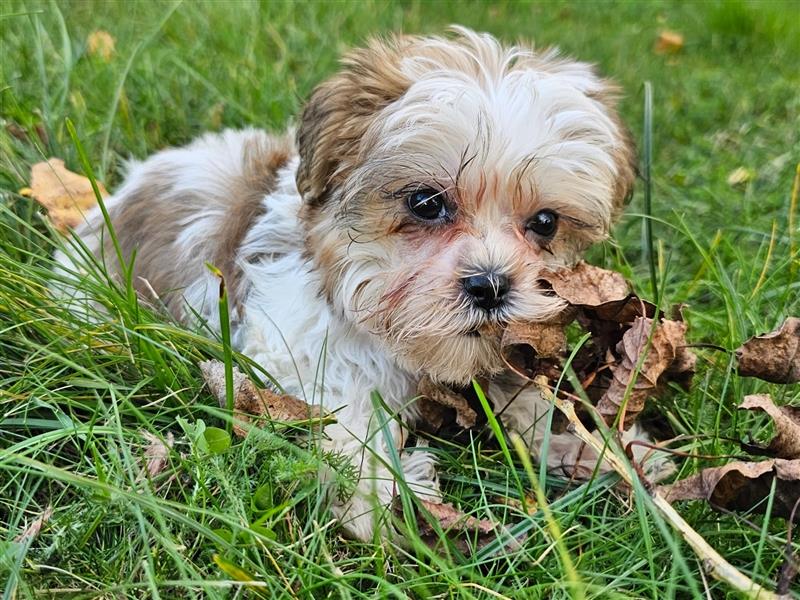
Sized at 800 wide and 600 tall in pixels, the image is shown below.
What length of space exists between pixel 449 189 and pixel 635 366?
85 cm

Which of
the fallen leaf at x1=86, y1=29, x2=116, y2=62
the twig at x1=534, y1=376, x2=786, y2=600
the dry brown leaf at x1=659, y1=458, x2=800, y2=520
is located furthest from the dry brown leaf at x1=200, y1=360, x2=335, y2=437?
the fallen leaf at x1=86, y1=29, x2=116, y2=62

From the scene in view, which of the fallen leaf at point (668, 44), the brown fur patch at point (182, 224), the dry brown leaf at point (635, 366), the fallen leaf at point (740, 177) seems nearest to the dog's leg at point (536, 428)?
the dry brown leaf at point (635, 366)

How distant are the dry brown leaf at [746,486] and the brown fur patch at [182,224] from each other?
193 cm

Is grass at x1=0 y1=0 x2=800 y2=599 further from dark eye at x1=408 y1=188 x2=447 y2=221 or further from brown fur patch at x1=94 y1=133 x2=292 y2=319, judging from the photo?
dark eye at x1=408 y1=188 x2=447 y2=221

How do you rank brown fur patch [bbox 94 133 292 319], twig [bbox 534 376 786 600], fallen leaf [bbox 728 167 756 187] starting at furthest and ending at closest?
fallen leaf [bbox 728 167 756 187], brown fur patch [bbox 94 133 292 319], twig [bbox 534 376 786 600]

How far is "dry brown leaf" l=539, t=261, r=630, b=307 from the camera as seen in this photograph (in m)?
2.93

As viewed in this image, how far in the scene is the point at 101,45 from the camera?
5215 mm

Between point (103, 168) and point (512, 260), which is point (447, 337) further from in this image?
point (103, 168)

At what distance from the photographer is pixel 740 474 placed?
246 cm

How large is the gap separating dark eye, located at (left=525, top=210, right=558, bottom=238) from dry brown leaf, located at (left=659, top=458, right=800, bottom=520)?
3.39 feet

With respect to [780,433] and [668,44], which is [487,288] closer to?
[780,433]

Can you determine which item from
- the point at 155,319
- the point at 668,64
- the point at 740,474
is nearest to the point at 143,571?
the point at 155,319

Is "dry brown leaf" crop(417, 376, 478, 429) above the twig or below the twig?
below

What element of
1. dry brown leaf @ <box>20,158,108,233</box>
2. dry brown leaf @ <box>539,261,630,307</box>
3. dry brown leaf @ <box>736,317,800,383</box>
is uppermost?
dry brown leaf @ <box>539,261,630,307</box>
